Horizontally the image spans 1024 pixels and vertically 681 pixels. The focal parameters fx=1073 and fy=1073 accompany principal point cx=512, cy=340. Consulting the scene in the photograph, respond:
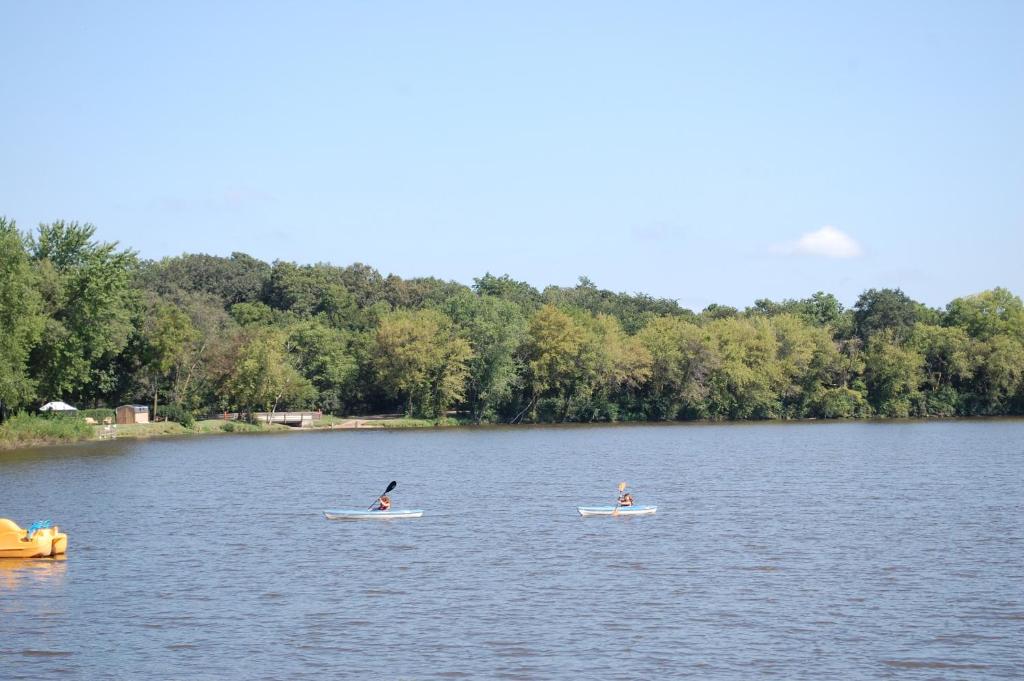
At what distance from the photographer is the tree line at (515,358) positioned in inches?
3568

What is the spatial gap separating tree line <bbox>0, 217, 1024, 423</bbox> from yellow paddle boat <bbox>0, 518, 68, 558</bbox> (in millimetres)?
53280

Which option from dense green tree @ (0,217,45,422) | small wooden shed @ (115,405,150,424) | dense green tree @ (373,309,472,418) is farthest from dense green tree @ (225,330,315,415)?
dense green tree @ (0,217,45,422)

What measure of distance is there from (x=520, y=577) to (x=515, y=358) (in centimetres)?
8164

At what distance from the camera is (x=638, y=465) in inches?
2395

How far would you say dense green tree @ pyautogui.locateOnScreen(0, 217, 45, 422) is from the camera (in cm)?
6906

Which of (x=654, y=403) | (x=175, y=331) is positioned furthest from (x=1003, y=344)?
(x=175, y=331)

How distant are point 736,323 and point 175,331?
5958cm

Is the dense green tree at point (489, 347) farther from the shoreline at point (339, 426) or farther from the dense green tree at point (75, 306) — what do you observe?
the dense green tree at point (75, 306)

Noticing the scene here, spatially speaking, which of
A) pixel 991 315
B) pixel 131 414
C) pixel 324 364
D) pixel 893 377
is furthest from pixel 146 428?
pixel 991 315

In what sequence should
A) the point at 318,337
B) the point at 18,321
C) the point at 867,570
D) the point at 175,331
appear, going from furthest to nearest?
1. the point at 318,337
2. the point at 175,331
3. the point at 18,321
4. the point at 867,570

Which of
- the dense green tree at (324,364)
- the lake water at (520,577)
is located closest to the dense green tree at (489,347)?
the dense green tree at (324,364)

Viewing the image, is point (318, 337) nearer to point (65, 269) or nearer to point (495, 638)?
point (65, 269)

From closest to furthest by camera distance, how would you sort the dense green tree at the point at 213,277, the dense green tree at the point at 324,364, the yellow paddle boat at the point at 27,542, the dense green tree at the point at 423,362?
the yellow paddle boat at the point at 27,542 < the dense green tree at the point at 423,362 < the dense green tree at the point at 324,364 < the dense green tree at the point at 213,277

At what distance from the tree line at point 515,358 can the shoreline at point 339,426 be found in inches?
90.2
